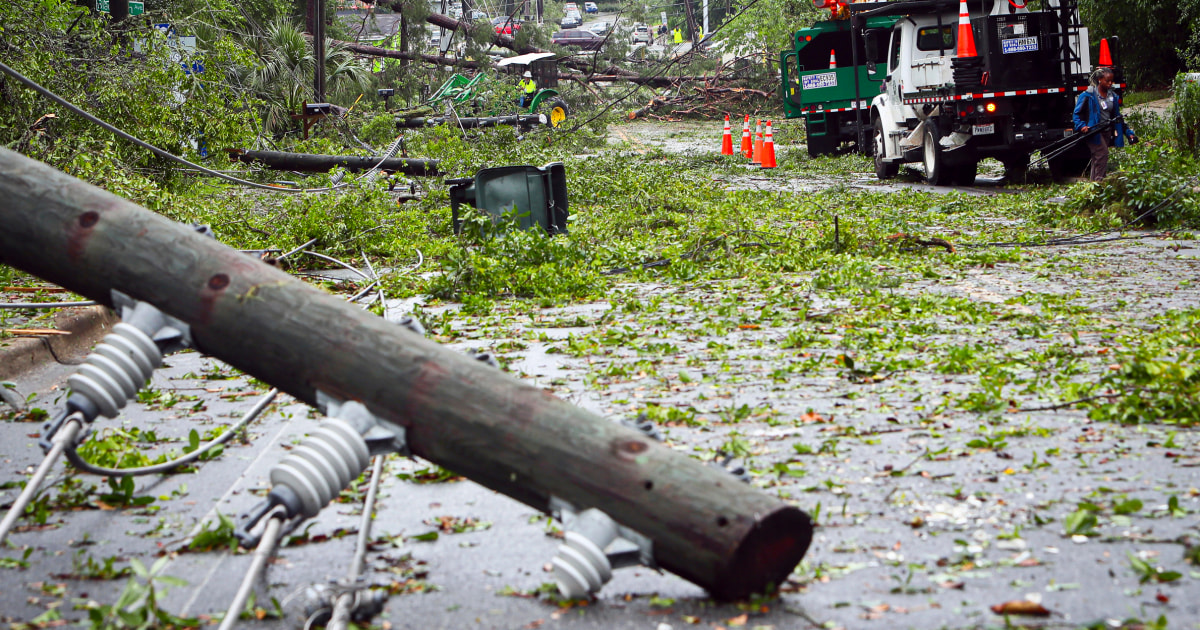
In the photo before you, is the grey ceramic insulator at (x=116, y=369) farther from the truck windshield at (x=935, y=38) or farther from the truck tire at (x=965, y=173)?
the truck windshield at (x=935, y=38)

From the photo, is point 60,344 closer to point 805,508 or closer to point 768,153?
point 805,508

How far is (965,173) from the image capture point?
55.6ft

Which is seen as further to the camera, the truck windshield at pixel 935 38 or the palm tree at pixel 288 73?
the palm tree at pixel 288 73

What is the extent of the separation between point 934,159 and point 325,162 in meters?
9.47

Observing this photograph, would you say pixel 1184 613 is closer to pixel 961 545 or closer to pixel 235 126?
pixel 961 545

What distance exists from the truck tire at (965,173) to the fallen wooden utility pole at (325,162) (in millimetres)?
8069

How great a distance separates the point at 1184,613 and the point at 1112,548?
487mm

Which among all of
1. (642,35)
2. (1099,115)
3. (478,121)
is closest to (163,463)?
(1099,115)

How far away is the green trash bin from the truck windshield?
917cm

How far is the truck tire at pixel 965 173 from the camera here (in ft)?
55.0

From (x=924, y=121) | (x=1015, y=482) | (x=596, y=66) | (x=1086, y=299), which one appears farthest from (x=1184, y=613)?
(x=596, y=66)

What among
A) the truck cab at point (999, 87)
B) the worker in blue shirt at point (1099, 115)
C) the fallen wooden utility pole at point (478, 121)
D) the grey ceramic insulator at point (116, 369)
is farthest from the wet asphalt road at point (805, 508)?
the fallen wooden utility pole at point (478, 121)

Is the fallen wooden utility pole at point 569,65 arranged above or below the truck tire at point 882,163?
above

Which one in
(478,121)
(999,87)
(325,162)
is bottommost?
(325,162)
